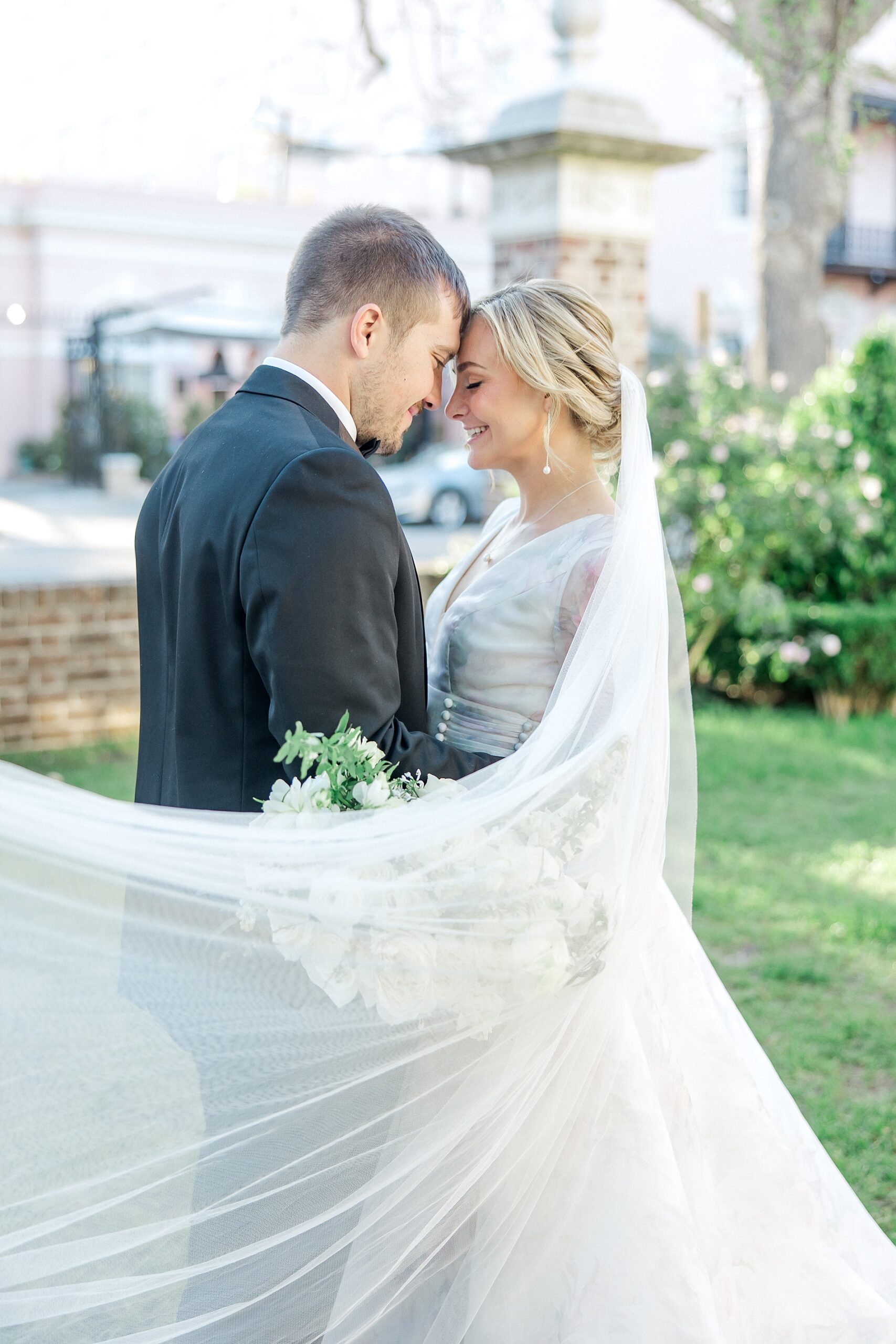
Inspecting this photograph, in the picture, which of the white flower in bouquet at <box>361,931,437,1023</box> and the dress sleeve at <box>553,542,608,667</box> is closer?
the white flower in bouquet at <box>361,931,437,1023</box>

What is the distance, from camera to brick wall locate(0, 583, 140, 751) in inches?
258

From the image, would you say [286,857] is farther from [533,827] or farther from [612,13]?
[612,13]

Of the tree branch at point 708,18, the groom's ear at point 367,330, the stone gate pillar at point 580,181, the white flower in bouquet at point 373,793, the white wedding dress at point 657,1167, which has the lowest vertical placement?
the white wedding dress at point 657,1167

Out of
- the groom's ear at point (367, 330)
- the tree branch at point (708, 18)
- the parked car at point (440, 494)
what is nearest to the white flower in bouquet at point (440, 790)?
the groom's ear at point (367, 330)

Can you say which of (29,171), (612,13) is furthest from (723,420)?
(612,13)

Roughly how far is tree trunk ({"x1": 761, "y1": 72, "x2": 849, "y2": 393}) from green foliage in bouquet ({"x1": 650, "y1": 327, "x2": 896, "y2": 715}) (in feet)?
11.1

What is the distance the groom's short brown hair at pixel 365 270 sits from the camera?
7.20 ft

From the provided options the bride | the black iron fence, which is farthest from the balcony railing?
the bride

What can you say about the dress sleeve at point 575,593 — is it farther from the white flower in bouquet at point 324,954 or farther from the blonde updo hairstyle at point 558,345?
the white flower in bouquet at point 324,954

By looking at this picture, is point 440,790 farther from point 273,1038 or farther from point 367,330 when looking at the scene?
point 367,330

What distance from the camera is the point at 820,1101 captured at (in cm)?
360

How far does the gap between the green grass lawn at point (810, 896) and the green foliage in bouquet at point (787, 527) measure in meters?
0.35

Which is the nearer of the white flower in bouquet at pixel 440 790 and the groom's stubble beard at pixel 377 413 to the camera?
the white flower in bouquet at pixel 440 790

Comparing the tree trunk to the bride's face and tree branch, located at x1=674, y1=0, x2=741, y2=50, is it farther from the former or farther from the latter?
the bride's face
